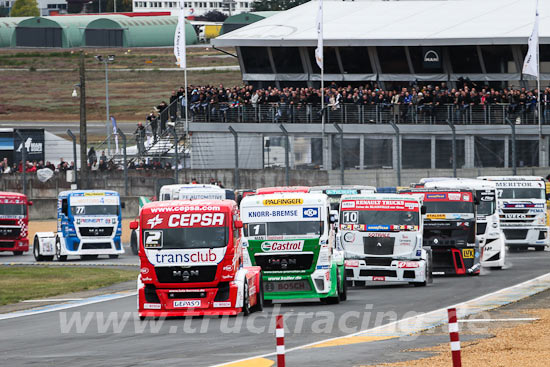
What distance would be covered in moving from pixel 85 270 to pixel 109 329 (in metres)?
15.6

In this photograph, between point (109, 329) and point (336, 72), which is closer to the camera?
point (109, 329)

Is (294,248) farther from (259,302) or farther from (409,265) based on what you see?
(409,265)

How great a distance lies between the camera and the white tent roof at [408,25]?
57.2 m

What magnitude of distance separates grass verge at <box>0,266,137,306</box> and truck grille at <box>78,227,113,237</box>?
4.80 metres

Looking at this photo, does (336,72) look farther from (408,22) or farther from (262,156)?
(262,156)

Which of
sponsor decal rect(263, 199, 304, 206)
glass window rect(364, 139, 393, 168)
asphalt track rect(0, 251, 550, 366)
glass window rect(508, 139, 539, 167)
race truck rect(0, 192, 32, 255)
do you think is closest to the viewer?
asphalt track rect(0, 251, 550, 366)

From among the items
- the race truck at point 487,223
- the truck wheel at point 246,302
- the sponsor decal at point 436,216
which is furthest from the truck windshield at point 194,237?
the race truck at point 487,223

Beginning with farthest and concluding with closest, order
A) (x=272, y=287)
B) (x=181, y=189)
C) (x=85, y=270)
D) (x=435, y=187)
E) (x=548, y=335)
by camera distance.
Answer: (x=181, y=189)
(x=85, y=270)
(x=435, y=187)
(x=272, y=287)
(x=548, y=335)

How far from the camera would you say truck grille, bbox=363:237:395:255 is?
87.0ft

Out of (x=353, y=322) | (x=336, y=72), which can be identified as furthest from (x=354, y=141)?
(x=353, y=322)

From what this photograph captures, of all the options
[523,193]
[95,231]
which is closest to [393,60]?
[523,193]

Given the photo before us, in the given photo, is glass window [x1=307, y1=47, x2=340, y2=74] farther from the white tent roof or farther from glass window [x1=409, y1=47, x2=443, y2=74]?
glass window [x1=409, y1=47, x2=443, y2=74]

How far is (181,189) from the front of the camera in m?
39.2

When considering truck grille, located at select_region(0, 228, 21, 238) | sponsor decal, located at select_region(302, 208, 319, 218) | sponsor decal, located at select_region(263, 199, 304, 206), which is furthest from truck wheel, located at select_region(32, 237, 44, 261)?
sponsor decal, located at select_region(302, 208, 319, 218)
